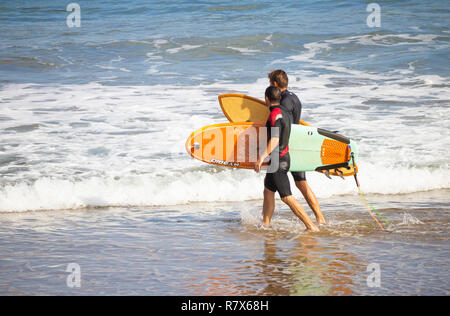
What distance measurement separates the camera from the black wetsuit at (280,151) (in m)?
5.11

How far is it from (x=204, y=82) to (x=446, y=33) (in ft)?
31.8

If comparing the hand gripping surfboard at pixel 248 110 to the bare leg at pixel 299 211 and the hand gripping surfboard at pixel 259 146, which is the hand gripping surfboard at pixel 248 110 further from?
the bare leg at pixel 299 211

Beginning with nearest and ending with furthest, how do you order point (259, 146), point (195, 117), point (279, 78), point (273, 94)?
1. point (273, 94)
2. point (279, 78)
3. point (259, 146)
4. point (195, 117)

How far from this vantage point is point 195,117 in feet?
35.6

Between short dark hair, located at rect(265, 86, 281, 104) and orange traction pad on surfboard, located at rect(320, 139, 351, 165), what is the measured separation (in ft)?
3.08

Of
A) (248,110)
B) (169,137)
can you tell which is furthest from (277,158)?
(169,137)

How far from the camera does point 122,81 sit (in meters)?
14.1

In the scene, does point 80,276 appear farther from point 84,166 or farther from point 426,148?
point 426,148

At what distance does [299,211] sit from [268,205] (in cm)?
34

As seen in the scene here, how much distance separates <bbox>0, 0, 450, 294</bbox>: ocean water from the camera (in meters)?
5.59

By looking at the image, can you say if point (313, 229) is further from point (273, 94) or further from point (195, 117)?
point (195, 117)

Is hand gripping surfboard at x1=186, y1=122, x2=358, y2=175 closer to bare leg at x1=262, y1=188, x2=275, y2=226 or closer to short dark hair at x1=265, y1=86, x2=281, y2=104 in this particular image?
bare leg at x1=262, y1=188, x2=275, y2=226

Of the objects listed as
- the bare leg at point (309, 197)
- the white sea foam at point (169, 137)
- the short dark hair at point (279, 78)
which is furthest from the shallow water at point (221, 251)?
the short dark hair at point (279, 78)

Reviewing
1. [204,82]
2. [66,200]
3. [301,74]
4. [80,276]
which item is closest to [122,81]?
[204,82]
